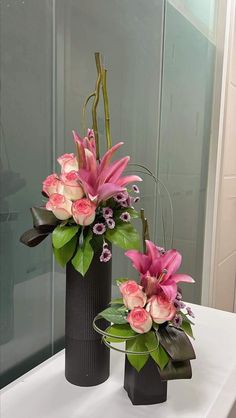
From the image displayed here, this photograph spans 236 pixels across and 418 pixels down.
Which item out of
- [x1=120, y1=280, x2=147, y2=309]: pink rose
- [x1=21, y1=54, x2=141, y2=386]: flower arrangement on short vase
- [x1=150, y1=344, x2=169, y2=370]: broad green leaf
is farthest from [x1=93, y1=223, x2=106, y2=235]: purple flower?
[x1=150, y1=344, x2=169, y2=370]: broad green leaf

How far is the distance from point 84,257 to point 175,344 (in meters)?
0.21

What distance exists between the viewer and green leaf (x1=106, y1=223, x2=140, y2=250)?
2.10 ft

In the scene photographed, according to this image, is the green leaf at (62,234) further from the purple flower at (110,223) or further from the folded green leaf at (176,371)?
the folded green leaf at (176,371)

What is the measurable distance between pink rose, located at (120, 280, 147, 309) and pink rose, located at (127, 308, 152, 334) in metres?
0.01

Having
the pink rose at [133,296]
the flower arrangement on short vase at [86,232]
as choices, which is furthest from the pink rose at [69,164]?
the pink rose at [133,296]

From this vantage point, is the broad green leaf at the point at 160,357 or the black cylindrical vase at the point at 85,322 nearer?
the broad green leaf at the point at 160,357

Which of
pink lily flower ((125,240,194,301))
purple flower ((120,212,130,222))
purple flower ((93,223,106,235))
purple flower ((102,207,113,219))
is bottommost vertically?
pink lily flower ((125,240,194,301))

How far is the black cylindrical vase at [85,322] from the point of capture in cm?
67

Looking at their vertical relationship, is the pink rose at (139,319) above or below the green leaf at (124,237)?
below

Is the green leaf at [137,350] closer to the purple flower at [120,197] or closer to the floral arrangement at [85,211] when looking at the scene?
the floral arrangement at [85,211]

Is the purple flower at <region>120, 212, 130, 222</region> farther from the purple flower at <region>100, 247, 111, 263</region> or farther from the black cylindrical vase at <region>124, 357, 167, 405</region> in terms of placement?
the black cylindrical vase at <region>124, 357, 167, 405</region>

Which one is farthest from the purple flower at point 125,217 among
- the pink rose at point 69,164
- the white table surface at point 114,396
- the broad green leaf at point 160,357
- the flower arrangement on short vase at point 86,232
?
the white table surface at point 114,396

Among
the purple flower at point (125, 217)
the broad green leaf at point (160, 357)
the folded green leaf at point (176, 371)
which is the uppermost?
the purple flower at point (125, 217)

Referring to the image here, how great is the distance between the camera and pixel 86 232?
65cm
